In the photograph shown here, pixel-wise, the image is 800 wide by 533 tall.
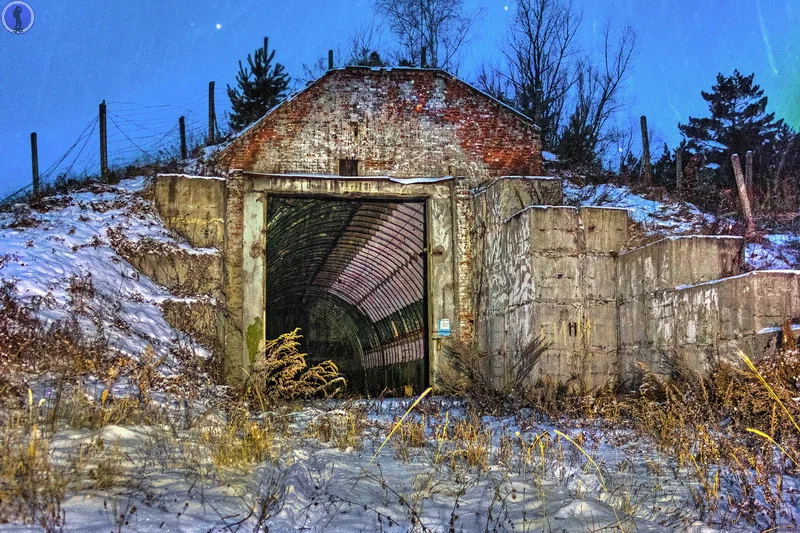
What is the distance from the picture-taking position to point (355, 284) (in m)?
22.3

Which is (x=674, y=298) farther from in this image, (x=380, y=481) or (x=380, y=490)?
(x=380, y=490)

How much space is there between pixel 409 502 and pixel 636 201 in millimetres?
12333

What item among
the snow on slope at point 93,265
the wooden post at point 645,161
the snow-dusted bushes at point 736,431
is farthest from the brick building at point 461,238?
the wooden post at point 645,161

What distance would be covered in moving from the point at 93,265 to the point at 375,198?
5106 millimetres

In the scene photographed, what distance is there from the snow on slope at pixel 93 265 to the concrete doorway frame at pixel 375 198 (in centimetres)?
125

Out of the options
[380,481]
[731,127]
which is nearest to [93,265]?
[380,481]

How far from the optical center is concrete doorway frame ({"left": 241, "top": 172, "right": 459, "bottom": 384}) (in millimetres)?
13211

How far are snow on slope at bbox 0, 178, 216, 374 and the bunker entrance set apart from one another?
2.81 meters

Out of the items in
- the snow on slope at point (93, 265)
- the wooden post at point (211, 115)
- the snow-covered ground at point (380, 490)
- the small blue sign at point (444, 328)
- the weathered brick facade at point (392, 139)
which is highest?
the wooden post at point (211, 115)

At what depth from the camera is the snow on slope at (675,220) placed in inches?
525

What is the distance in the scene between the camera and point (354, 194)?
44.6 feet

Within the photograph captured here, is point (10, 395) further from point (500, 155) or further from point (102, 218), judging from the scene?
point (500, 155)

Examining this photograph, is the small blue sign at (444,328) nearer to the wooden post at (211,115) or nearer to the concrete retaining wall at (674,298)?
the concrete retaining wall at (674,298)

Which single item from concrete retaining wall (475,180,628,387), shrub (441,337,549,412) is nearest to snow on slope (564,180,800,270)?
concrete retaining wall (475,180,628,387)
